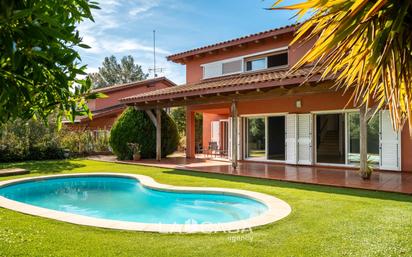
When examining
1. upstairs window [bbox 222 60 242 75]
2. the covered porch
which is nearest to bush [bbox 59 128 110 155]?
the covered porch

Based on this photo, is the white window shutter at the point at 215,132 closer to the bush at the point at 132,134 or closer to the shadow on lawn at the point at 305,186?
the bush at the point at 132,134

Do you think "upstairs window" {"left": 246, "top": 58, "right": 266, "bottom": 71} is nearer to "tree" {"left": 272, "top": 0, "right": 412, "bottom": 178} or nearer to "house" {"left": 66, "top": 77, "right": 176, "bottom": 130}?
"house" {"left": 66, "top": 77, "right": 176, "bottom": 130}

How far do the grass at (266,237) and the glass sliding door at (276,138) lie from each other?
9.81 meters

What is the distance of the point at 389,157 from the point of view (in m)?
13.7

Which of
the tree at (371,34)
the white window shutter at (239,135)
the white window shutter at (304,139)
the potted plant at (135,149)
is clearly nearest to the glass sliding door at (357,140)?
the white window shutter at (304,139)

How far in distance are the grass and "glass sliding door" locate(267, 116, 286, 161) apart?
9.81 meters

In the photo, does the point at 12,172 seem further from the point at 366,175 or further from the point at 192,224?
the point at 366,175

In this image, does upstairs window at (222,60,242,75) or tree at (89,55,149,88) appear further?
tree at (89,55,149,88)

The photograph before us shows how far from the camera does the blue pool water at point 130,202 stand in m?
8.66

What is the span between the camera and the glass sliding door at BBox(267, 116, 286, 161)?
700 inches

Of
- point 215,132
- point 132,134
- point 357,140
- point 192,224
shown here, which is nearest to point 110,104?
point 132,134

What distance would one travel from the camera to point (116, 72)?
212ft

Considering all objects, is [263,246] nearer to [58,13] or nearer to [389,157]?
[58,13]

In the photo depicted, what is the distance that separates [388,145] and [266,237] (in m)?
10.5
